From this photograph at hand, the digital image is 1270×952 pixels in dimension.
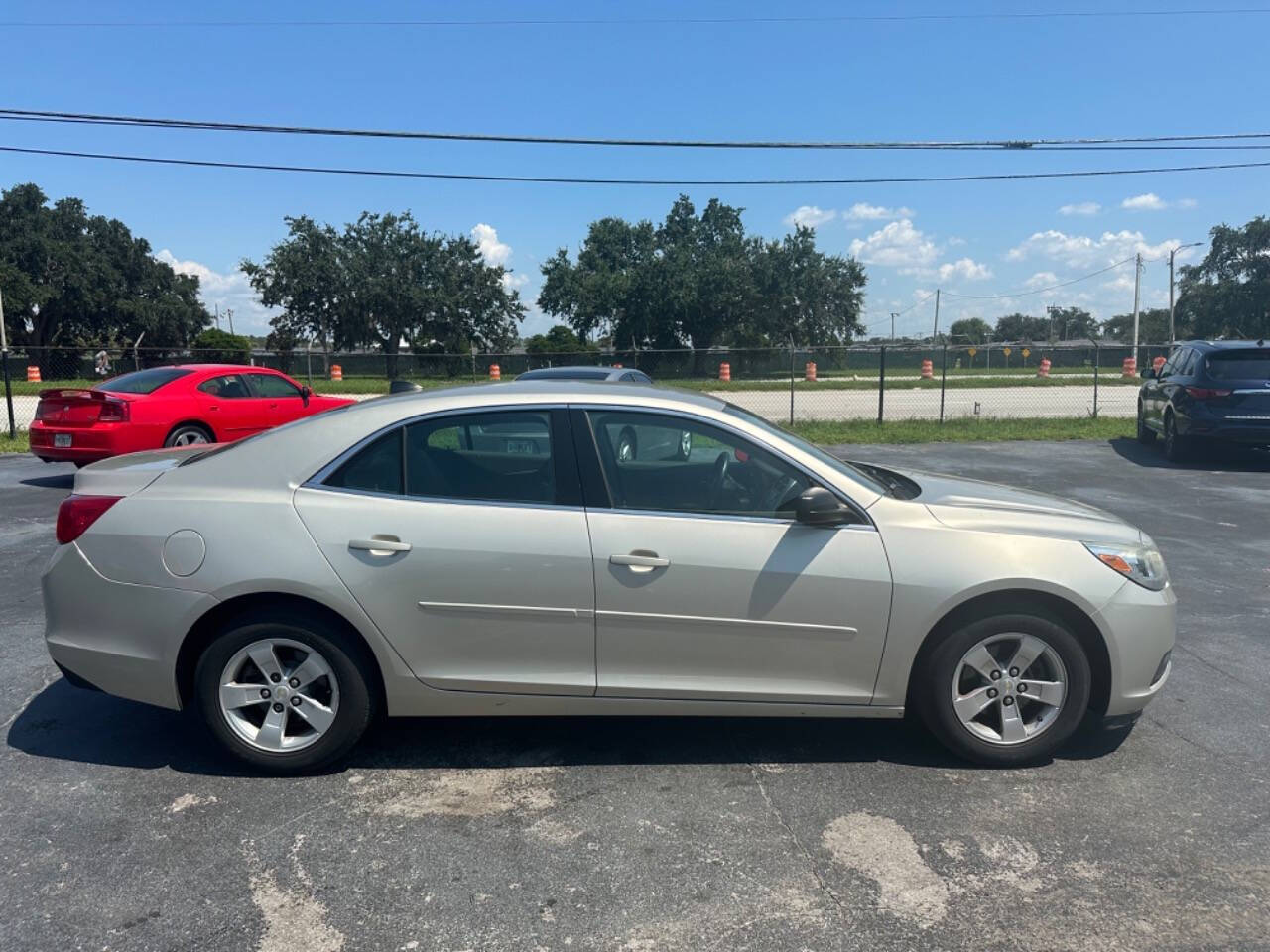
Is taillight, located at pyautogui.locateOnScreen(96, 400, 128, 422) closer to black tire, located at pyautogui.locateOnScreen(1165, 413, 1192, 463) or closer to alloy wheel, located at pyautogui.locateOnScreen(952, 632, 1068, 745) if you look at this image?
alloy wheel, located at pyautogui.locateOnScreen(952, 632, 1068, 745)

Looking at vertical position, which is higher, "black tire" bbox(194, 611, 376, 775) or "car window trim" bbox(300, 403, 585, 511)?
"car window trim" bbox(300, 403, 585, 511)

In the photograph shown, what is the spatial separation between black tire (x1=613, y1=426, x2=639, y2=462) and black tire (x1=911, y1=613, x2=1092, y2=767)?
1.48 metres

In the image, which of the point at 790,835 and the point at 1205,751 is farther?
the point at 1205,751

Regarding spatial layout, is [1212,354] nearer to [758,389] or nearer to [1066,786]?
[1066,786]

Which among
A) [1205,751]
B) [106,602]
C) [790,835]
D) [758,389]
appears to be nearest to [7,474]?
[106,602]

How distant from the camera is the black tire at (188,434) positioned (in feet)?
39.2

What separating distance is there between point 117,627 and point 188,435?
8988 millimetres

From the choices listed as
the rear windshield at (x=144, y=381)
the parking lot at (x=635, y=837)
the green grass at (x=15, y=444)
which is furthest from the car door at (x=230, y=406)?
the parking lot at (x=635, y=837)

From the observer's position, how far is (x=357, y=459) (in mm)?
4043

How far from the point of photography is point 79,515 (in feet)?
13.4

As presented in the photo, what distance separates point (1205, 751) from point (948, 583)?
1.51m

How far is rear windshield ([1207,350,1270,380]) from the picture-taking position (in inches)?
528

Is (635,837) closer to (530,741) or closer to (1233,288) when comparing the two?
(530,741)

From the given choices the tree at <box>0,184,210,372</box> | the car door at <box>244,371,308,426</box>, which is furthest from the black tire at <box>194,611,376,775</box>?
the tree at <box>0,184,210,372</box>
